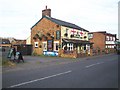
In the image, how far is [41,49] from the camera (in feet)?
131

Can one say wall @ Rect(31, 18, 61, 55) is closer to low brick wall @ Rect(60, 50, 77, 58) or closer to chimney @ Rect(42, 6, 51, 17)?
chimney @ Rect(42, 6, 51, 17)

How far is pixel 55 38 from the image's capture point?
125 ft

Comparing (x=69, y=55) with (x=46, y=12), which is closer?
(x=69, y=55)

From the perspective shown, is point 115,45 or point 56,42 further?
point 115,45

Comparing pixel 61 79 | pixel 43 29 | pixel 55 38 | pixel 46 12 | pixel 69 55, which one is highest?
pixel 46 12

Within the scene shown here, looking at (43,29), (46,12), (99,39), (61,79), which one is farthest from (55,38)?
(61,79)

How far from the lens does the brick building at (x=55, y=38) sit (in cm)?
3681

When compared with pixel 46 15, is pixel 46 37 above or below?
below

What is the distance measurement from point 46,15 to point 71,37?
275 inches

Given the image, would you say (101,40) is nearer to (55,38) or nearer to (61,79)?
(55,38)

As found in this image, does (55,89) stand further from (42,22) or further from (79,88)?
(42,22)

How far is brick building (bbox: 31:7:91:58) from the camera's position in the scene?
3681 centimetres

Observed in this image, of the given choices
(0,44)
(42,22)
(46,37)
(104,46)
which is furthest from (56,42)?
(0,44)

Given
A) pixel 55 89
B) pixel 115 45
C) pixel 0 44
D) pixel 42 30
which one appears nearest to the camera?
pixel 55 89
